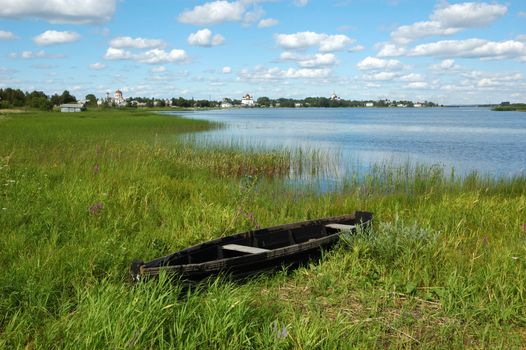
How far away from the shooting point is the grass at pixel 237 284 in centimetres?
362

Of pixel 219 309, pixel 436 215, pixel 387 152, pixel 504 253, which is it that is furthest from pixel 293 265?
pixel 387 152

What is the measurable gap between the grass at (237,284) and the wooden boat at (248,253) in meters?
0.17

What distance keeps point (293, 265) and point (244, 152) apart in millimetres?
12593

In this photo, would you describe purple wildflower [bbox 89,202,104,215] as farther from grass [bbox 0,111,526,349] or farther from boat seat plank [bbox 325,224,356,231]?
boat seat plank [bbox 325,224,356,231]

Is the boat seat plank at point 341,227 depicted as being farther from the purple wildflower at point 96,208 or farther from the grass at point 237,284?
the purple wildflower at point 96,208

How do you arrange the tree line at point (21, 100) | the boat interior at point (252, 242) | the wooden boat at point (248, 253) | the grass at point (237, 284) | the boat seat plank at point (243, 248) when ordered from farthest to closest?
the tree line at point (21, 100) → the boat seat plank at point (243, 248) → the boat interior at point (252, 242) → the wooden boat at point (248, 253) → the grass at point (237, 284)

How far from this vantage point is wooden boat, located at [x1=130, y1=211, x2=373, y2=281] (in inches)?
183

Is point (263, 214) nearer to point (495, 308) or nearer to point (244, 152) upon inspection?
point (495, 308)

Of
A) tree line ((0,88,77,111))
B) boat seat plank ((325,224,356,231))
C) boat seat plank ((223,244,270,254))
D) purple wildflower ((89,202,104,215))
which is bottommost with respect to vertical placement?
boat seat plank ((325,224,356,231))

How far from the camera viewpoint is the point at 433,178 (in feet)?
40.2

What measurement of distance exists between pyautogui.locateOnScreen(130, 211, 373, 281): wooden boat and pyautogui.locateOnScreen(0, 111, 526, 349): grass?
0.17m

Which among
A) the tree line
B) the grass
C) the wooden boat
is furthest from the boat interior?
the tree line

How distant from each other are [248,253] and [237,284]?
0.55 m

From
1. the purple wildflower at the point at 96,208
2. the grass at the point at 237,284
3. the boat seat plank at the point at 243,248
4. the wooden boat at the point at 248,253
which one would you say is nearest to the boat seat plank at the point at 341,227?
the wooden boat at the point at 248,253
